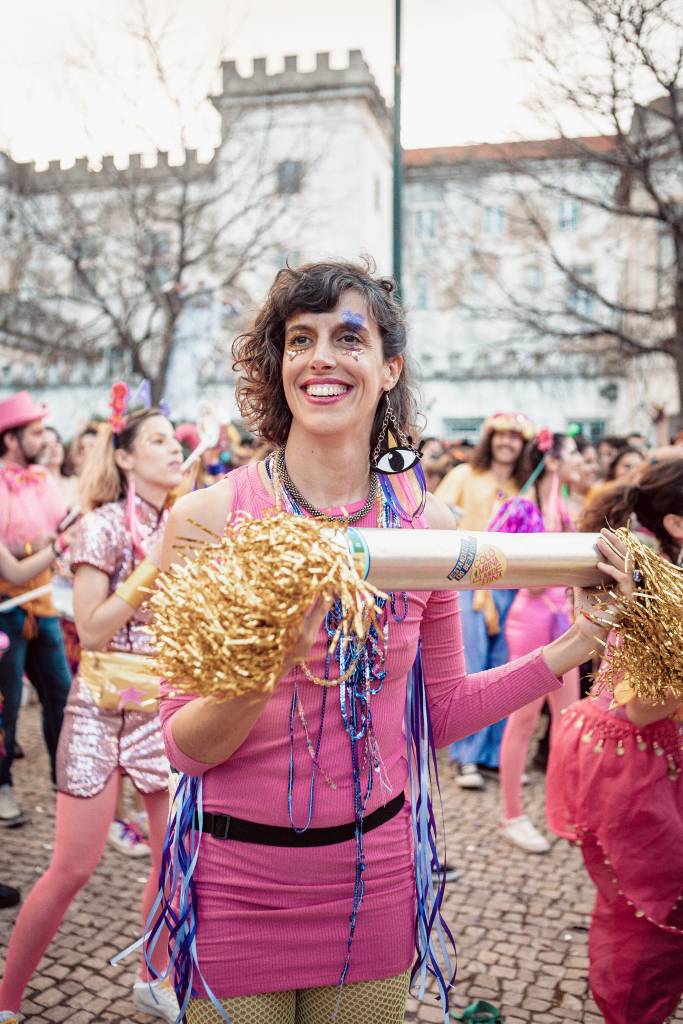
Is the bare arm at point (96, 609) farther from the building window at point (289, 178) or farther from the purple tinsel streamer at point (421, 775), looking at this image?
the building window at point (289, 178)

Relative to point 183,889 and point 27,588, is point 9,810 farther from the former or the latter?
point 183,889

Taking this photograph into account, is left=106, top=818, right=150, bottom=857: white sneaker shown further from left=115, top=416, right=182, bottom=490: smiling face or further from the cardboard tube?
the cardboard tube

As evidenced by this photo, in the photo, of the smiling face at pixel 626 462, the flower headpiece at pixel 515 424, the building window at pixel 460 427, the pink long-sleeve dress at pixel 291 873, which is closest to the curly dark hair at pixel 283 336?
the pink long-sleeve dress at pixel 291 873

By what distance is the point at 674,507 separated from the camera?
2865 mm

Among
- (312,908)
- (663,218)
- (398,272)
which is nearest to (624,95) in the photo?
(663,218)

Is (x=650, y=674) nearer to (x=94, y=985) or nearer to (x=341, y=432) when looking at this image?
(x=341, y=432)

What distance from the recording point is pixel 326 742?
1797 millimetres

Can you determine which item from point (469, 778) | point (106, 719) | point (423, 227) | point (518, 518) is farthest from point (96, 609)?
point (423, 227)

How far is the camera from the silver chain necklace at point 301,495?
6.35 ft

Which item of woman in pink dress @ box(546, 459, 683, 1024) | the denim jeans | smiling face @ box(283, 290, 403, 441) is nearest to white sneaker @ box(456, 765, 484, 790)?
the denim jeans

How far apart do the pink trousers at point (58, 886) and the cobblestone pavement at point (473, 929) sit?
474mm

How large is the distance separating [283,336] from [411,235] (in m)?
23.0

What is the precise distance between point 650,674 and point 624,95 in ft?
26.9

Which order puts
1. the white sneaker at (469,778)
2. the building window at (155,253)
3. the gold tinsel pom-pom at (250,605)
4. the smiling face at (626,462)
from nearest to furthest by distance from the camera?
1. the gold tinsel pom-pom at (250,605)
2. the white sneaker at (469,778)
3. the smiling face at (626,462)
4. the building window at (155,253)
